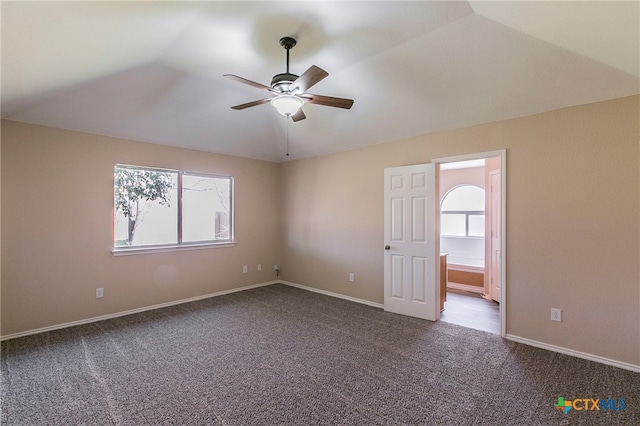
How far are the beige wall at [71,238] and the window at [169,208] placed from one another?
15 centimetres

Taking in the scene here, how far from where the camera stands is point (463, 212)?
6.43m

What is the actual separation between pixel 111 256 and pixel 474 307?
207 inches

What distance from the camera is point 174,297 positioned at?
14.8ft

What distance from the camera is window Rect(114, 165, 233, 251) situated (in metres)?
4.12

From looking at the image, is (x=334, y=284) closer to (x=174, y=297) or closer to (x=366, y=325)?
(x=366, y=325)

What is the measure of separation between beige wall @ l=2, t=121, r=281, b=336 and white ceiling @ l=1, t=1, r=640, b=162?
10.7 inches

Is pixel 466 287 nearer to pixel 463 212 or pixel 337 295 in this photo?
pixel 463 212

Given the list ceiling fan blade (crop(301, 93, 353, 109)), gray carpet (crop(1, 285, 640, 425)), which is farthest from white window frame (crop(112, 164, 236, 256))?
ceiling fan blade (crop(301, 93, 353, 109))

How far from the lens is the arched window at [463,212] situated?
20.4 feet

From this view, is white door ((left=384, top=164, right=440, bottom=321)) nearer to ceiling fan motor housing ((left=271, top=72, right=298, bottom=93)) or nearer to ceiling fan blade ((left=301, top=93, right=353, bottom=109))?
ceiling fan blade ((left=301, top=93, right=353, bottom=109))

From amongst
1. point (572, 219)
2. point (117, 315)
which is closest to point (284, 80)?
point (572, 219)

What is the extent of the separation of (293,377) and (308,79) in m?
2.42

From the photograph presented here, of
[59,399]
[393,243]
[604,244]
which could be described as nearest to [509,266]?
[604,244]

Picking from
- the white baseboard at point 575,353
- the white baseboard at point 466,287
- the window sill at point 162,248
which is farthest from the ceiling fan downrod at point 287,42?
the white baseboard at point 466,287
